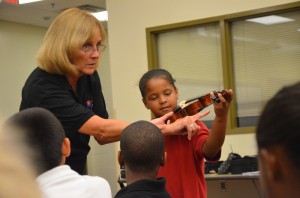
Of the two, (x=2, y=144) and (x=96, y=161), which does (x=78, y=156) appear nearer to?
(x=2, y=144)

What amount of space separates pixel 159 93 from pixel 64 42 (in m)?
0.56

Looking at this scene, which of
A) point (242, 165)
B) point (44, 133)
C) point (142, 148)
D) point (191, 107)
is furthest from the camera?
point (242, 165)

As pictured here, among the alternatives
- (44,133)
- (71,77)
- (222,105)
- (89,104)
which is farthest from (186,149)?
(44,133)

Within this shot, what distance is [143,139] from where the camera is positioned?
2510 mm

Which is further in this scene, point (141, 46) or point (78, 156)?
point (141, 46)

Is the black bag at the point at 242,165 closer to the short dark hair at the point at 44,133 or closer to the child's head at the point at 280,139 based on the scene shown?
the short dark hair at the point at 44,133

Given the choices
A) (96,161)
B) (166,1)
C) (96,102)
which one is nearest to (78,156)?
(96,102)

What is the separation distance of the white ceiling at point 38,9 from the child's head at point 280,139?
26.0ft

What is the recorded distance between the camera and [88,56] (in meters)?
2.78

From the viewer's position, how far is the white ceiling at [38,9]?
874 centimetres

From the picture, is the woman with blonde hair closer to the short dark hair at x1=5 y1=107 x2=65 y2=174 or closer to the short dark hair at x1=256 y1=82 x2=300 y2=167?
the short dark hair at x1=5 y1=107 x2=65 y2=174

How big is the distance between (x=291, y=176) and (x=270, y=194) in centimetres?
7

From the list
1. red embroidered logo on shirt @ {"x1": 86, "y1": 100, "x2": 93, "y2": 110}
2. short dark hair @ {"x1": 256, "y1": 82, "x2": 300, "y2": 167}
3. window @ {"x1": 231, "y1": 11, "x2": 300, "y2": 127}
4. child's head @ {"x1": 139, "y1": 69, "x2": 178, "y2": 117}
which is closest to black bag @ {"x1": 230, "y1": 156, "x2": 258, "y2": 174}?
window @ {"x1": 231, "y1": 11, "x2": 300, "y2": 127}

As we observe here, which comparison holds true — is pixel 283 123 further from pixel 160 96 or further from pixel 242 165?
pixel 242 165
